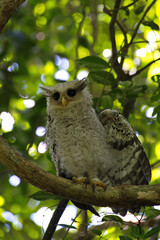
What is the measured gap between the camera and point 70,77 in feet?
19.8

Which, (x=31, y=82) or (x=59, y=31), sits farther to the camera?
(x=59, y=31)

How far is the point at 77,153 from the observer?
3.68m

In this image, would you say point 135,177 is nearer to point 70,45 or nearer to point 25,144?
point 25,144

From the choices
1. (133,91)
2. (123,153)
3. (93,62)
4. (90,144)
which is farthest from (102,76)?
(123,153)

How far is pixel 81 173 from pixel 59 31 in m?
3.59

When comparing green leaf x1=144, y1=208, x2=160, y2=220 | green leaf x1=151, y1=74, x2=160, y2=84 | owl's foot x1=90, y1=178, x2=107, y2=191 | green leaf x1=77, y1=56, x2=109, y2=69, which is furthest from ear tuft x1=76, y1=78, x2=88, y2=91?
green leaf x1=144, y1=208, x2=160, y2=220

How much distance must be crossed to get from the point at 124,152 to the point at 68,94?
3.09 ft

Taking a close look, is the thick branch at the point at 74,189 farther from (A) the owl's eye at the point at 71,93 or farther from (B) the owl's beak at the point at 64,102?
(A) the owl's eye at the point at 71,93

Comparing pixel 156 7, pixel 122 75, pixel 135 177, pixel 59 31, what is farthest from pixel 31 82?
pixel 135 177

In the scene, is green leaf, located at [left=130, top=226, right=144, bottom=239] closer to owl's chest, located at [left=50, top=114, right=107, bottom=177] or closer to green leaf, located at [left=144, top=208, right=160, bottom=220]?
green leaf, located at [left=144, top=208, right=160, bottom=220]

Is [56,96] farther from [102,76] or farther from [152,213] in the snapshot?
[152,213]

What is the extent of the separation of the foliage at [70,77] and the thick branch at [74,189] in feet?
0.60

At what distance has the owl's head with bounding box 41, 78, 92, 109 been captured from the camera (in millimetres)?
3982

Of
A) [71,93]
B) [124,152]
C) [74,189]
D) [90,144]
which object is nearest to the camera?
[74,189]
